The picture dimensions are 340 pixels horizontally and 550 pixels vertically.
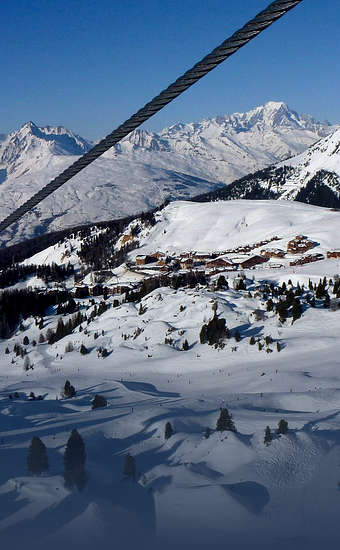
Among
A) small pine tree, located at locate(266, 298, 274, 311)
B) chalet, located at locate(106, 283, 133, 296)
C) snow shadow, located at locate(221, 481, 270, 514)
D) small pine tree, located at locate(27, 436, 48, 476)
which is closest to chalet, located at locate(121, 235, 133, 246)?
chalet, located at locate(106, 283, 133, 296)

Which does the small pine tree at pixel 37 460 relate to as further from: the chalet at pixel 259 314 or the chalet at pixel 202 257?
the chalet at pixel 202 257

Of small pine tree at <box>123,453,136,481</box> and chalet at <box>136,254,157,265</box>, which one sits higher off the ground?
chalet at <box>136,254,157,265</box>

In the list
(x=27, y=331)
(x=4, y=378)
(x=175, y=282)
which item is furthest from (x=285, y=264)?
(x=4, y=378)

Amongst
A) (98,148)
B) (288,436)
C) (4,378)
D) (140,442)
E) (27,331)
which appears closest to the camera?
(98,148)

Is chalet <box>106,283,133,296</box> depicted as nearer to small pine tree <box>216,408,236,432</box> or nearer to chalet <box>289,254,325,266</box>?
chalet <box>289,254,325,266</box>

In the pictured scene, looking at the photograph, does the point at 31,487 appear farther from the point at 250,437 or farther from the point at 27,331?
the point at 27,331

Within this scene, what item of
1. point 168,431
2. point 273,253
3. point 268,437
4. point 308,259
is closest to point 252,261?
point 273,253

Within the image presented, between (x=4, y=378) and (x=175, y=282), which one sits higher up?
(x=175, y=282)
